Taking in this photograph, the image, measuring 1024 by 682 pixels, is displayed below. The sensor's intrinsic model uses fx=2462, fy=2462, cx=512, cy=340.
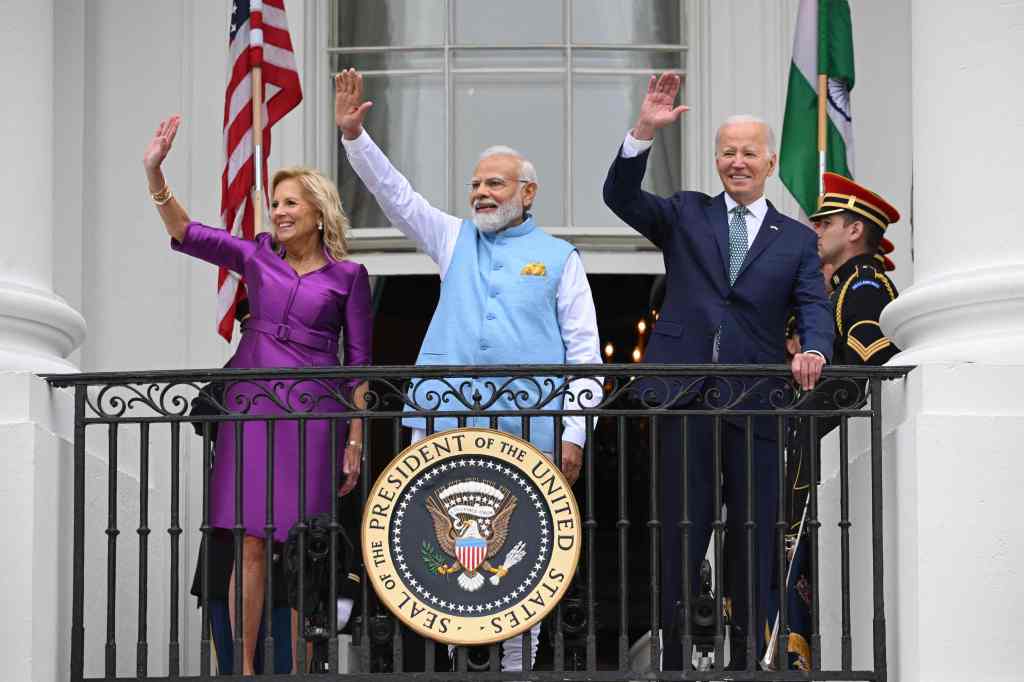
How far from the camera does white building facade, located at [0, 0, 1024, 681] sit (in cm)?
787

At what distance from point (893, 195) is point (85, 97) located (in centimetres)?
354

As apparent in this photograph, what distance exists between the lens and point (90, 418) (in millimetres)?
8281

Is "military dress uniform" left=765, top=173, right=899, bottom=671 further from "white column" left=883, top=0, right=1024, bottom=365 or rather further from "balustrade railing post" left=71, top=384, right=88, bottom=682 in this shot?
"balustrade railing post" left=71, top=384, right=88, bottom=682

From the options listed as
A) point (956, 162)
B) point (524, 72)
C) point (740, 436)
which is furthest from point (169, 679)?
point (524, 72)

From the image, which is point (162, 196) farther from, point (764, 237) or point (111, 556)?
point (764, 237)

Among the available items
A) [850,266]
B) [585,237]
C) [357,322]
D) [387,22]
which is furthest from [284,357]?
[387,22]

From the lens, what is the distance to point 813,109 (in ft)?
33.7

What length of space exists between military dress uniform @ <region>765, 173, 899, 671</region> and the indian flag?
82 cm

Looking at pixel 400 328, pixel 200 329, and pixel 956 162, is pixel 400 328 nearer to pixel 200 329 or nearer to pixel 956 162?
pixel 200 329

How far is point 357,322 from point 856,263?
1.88 meters

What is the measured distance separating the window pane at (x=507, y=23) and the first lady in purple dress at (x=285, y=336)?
255 cm

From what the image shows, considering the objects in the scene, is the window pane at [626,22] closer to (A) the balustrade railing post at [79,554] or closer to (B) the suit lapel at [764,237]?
(B) the suit lapel at [764,237]

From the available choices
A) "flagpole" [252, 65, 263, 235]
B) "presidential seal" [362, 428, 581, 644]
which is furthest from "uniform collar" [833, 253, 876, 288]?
→ "flagpole" [252, 65, 263, 235]

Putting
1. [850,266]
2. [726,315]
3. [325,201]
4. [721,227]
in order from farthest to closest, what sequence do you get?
[850,266]
[325,201]
[721,227]
[726,315]
